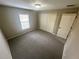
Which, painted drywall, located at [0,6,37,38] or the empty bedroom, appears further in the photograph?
painted drywall, located at [0,6,37,38]

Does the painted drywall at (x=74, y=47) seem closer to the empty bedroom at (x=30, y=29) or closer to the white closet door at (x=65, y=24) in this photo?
the empty bedroom at (x=30, y=29)

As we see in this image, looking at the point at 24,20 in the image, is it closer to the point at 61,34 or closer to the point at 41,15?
the point at 41,15

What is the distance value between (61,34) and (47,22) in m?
2.01

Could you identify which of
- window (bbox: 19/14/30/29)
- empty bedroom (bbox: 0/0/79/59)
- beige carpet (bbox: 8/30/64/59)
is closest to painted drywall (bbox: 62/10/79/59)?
empty bedroom (bbox: 0/0/79/59)

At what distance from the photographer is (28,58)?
7.60 feet

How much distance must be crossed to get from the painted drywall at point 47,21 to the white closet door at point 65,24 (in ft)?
3.08

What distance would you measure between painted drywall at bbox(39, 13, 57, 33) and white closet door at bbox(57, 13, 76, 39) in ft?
3.08

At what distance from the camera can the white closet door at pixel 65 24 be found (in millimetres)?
3475

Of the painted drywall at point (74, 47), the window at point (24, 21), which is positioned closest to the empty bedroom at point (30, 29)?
the window at point (24, 21)

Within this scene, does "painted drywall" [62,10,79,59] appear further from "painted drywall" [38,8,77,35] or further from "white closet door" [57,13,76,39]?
"painted drywall" [38,8,77,35]

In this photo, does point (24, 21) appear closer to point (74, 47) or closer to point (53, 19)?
point (53, 19)

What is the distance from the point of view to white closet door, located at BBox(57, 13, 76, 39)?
3.47 meters

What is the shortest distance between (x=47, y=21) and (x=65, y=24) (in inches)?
82.5

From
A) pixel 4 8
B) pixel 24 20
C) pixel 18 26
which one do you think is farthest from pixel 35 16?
pixel 4 8
